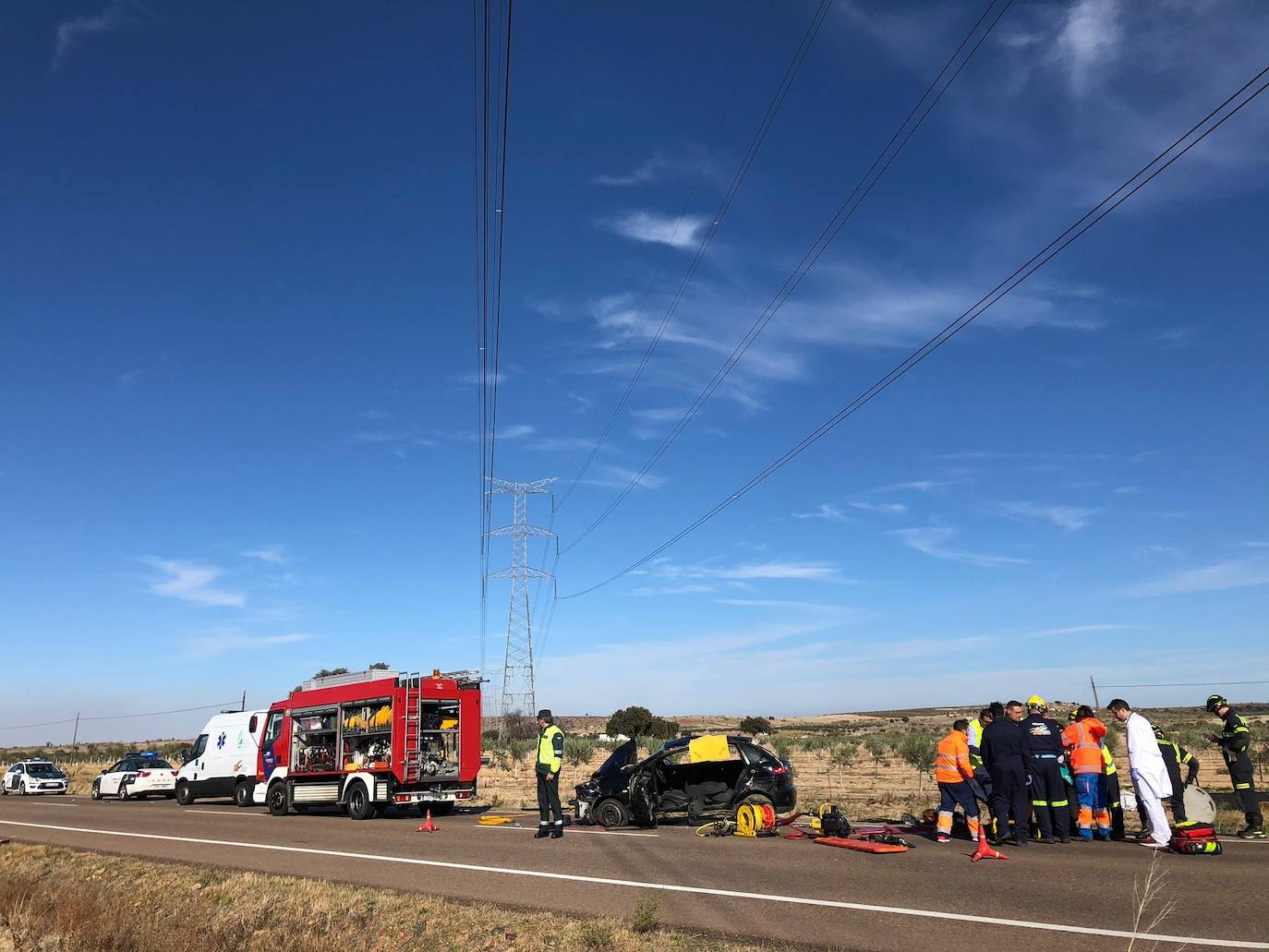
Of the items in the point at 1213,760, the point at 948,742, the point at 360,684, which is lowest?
the point at 1213,760

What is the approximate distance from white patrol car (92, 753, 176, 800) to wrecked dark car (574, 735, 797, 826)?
2077 centimetres

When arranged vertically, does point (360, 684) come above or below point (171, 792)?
above

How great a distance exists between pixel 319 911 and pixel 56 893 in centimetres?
354

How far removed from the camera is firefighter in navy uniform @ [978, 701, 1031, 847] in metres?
12.3

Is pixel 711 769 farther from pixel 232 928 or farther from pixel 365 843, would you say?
pixel 232 928

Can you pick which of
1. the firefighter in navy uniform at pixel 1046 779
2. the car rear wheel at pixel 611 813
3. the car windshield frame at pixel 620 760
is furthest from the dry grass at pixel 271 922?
the firefighter in navy uniform at pixel 1046 779

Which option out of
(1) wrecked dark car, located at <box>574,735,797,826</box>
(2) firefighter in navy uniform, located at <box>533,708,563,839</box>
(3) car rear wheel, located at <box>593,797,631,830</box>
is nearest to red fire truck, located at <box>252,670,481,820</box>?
(1) wrecked dark car, located at <box>574,735,797,826</box>

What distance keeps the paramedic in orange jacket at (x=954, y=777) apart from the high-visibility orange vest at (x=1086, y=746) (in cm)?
201

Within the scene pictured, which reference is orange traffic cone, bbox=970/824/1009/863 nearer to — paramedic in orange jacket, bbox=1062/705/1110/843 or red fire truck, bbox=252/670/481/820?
paramedic in orange jacket, bbox=1062/705/1110/843

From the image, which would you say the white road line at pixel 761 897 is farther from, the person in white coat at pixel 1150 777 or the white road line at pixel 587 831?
the person in white coat at pixel 1150 777

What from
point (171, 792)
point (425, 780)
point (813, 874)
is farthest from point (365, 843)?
point (171, 792)

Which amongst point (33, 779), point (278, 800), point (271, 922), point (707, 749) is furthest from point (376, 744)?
point (33, 779)

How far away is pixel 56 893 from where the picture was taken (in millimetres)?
9930

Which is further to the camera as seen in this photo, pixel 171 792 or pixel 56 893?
pixel 171 792
